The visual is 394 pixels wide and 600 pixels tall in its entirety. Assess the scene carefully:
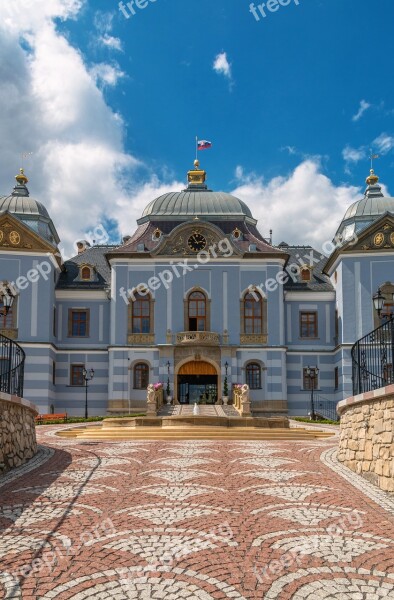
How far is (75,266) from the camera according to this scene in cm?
4403

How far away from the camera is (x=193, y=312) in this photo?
131 feet

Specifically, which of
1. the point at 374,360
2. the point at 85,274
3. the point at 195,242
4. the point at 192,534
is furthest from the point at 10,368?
the point at 85,274

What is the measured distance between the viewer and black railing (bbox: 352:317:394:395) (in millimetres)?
11938

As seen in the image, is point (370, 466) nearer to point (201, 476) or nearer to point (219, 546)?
point (201, 476)

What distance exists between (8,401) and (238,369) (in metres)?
26.9

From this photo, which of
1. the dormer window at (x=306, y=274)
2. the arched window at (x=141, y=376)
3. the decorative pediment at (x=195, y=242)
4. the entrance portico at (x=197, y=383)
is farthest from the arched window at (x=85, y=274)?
the dormer window at (x=306, y=274)

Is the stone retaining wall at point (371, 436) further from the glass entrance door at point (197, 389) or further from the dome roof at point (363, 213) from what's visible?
the dome roof at point (363, 213)

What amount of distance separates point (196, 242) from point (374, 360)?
90.6ft

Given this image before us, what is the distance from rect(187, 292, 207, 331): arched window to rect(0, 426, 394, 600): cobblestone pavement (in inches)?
1038

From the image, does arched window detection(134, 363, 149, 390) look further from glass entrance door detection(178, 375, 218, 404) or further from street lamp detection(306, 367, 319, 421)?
street lamp detection(306, 367, 319, 421)

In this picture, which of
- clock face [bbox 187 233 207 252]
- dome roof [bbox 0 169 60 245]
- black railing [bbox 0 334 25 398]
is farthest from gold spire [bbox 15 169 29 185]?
black railing [bbox 0 334 25 398]

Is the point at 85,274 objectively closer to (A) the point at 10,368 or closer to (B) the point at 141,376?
(B) the point at 141,376

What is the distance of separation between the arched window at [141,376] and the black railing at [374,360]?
83.9ft

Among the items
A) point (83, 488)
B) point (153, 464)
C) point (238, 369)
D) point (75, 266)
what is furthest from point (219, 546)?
point (75, 266)
